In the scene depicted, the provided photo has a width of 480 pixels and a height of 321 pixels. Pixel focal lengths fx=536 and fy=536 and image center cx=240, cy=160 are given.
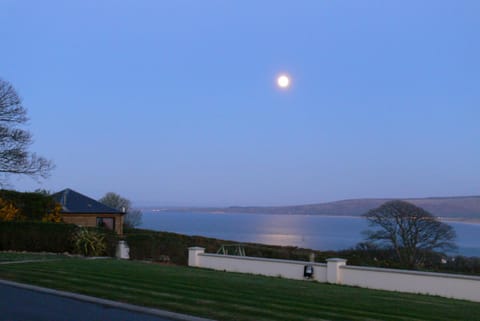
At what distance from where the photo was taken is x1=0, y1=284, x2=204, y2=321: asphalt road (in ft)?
26.3

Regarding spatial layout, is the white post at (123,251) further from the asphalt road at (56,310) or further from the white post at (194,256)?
the asphalt road at (56,310)

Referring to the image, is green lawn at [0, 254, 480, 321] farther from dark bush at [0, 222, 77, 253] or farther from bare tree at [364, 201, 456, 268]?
bare tree at [364, 201, 456, 268]

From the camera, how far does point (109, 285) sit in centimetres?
1097

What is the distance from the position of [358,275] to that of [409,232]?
75.8 feet

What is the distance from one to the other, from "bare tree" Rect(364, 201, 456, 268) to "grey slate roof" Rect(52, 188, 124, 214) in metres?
19.7

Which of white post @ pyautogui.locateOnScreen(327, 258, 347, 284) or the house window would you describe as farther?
the house window

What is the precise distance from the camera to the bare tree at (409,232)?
3862cm

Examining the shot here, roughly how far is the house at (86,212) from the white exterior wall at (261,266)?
1731 cm

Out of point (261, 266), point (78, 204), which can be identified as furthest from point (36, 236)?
point (78, 204)

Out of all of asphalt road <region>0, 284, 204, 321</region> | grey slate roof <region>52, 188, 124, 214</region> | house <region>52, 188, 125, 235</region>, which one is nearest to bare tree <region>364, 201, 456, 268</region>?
house <region>52, 188, 125, 235</region>

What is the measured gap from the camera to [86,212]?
37.7 m

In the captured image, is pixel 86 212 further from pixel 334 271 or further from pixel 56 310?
pixel 56 310

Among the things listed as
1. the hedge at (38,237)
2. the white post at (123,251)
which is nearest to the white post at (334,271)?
the white post at (123,251)

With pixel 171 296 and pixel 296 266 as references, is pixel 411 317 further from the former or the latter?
pixel 296 266
